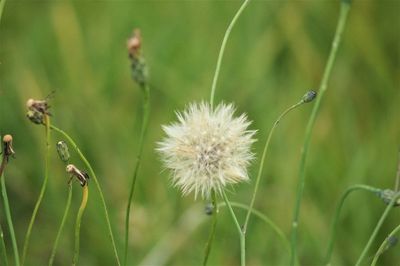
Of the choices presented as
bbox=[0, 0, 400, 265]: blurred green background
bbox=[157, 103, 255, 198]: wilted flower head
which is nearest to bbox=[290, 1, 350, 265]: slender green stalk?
bbox=[157, 103, 255, 198]: wilted flower head

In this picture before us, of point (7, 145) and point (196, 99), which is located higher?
point (196, 99)

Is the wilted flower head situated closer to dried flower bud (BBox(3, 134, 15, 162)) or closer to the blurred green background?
dried flower bud (BBox(3, 134, 15, 162))

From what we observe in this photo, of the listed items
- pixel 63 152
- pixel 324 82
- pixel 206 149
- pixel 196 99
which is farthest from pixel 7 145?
pixel 196 99

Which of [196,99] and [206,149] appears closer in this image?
[206,149]

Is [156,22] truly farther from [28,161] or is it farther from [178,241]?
[178,241]

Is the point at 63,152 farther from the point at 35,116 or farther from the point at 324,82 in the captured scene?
the point at 324,82
